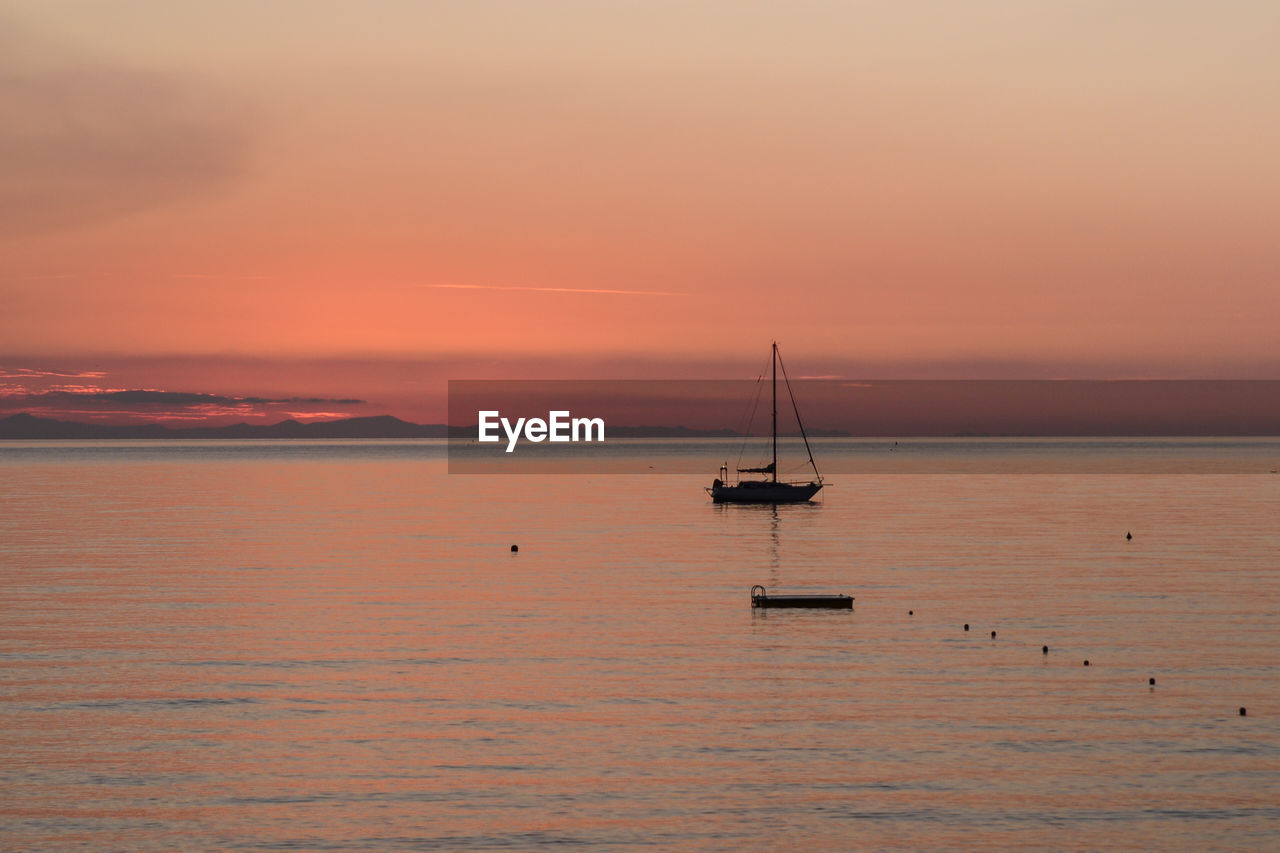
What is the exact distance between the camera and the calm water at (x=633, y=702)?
32.7 meters

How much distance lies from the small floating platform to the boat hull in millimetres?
92068

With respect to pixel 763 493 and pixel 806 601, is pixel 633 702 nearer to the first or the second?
pixel 806 601

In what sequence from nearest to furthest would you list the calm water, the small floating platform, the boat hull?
the calm water
the small floating platform
the boat hull

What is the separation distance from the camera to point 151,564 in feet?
293

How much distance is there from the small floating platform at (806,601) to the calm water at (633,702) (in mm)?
1542

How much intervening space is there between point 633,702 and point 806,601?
81.1ft

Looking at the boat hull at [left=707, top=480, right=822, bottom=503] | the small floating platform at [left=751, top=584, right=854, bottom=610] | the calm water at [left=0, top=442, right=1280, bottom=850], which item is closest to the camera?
the calm water at [left=0, top=442, right=1280, bottom=850]

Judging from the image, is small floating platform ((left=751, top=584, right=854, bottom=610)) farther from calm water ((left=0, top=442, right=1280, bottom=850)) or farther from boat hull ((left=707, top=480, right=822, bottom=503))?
boat hull ((left=707, top=480, right=822, bottom=503))

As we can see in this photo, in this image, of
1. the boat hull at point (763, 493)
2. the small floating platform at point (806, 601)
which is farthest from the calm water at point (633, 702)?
the boat hull at point (763, 493)

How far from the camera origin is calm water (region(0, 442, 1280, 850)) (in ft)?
107

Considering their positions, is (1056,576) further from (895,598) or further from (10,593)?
(10,593)

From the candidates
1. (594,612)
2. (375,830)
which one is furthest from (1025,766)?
(594,612)

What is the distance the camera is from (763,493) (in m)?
164

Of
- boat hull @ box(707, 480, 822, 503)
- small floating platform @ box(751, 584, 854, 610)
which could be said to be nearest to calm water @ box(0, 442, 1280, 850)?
small floating platform @ box(751, 584, 854, 610)
